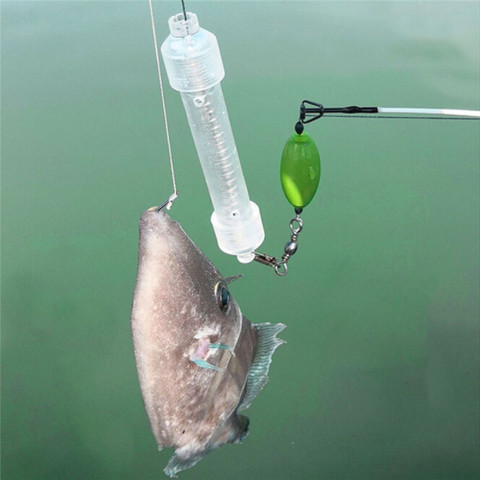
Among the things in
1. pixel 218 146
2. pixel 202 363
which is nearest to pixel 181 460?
pixel 202 363

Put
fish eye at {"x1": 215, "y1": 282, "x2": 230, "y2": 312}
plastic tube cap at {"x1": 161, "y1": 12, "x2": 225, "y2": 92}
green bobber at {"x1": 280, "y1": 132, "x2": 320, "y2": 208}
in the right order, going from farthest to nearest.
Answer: green bobber at {"x1": 280, "y1": 132, "x2": 320, "y2": 208}, fish eye at {"x1": 215, "y1": 282, "x2": 230, "y2": 312}, plastic tube cap at {"x1": 161, "y1": 12, "x2": 225, "y2": 92}

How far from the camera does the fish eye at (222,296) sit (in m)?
0.71

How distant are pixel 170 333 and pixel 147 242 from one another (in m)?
0.12

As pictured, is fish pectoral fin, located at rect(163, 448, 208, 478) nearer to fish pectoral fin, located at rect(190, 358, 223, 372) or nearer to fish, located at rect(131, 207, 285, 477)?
fish, located at rect(131, 207, 285, 477)

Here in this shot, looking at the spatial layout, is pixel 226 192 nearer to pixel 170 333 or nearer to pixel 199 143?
pixel 199 143

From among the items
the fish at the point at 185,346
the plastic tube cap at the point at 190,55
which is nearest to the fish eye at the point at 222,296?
the fish at the point at 185,346

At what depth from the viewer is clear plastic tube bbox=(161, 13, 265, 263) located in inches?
23.9

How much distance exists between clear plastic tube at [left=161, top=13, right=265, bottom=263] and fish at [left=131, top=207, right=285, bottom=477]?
0.29 feet

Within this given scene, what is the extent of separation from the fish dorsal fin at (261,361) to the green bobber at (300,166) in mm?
224

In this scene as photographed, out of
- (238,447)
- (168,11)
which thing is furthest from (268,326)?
(168,11)

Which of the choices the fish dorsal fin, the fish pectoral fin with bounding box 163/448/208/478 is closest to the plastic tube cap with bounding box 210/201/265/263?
the fish dorsal fin

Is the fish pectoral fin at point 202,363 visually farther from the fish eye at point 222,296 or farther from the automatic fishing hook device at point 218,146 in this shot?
the automatic fishing hook device at point 218,146

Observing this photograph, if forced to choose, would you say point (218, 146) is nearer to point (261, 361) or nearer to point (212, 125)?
point (212, 125)

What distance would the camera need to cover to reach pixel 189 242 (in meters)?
0.67
